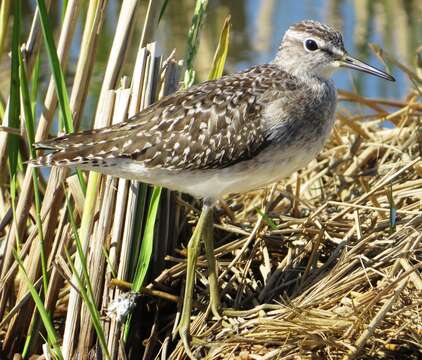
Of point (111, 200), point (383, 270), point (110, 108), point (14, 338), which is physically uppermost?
point (110, 108)

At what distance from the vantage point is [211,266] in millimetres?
5730

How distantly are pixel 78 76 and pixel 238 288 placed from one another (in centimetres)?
166

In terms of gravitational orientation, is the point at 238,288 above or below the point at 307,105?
below

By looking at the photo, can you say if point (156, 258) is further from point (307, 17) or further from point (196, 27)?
point (307, 17)

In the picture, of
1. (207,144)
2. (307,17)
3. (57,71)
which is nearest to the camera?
(57,71)

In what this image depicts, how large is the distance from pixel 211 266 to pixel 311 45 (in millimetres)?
1570

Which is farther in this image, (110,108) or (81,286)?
(110,108)

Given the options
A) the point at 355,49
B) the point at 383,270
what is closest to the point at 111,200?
the point at 383,270

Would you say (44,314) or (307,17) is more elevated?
(307,17)

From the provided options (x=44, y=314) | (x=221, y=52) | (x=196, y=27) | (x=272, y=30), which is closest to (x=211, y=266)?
(x=44, y=314)

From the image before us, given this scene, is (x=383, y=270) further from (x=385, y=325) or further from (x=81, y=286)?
(x=81, y=286)

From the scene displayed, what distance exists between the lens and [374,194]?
6168mm

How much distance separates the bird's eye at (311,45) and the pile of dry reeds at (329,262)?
1.00 m

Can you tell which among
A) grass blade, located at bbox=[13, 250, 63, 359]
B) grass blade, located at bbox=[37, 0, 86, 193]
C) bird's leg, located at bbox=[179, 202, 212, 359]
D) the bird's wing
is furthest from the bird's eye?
grass blade, located at bbox=[13, 250, 63, 359]
